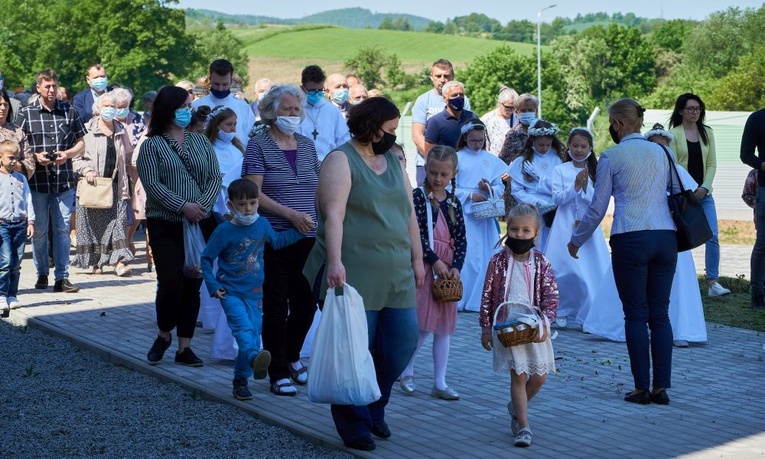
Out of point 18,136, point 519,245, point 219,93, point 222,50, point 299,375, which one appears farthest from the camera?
point 222,50

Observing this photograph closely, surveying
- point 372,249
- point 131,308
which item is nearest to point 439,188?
point 372,249

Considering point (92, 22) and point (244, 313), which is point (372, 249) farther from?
point (92, 22)

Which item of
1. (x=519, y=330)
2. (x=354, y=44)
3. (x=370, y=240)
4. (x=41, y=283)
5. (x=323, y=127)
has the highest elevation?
(x=354, y=44)

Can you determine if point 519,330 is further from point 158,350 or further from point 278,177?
point 158,350

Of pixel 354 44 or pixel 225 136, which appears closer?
pixel 225 136

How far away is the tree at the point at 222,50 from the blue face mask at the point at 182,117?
10164 centimetres

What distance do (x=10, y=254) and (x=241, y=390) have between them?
4808 mm

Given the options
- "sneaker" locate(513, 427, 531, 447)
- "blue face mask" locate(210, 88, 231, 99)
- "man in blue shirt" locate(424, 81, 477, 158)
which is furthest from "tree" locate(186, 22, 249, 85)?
"sneaker" locate(513, 427, 531, 447)

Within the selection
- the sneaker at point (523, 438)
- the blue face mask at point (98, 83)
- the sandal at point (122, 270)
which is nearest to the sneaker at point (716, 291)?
the sandal at point (122, 270)

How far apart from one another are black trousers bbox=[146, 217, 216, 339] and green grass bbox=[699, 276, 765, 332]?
5.46 metres

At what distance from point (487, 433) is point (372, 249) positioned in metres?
1.36

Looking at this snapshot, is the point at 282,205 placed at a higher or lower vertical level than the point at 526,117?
lower

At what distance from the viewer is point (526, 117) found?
43.2ft

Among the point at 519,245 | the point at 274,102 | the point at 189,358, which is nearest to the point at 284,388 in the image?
the point at 189,358
